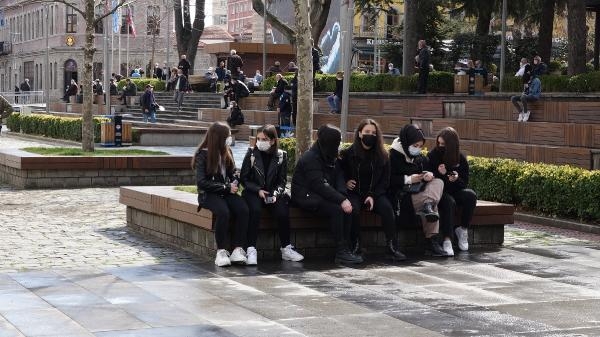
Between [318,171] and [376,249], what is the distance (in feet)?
4.22

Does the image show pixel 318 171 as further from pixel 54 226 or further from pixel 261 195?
pixel 54 226

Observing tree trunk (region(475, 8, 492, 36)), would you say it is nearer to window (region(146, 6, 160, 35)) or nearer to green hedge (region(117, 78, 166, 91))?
green hedge (region(117, 78, 166, 91))

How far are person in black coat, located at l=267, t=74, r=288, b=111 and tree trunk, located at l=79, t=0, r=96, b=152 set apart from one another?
42.0ft

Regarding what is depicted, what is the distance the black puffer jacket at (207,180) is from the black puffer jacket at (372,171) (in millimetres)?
1226

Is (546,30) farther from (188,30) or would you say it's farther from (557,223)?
(557,223)

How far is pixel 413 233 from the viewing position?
13.1m

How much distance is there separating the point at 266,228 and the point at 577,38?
22.4 metres

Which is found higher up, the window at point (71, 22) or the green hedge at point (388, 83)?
the window at point (71, 22)

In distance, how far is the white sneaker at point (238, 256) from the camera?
1169 centimetres

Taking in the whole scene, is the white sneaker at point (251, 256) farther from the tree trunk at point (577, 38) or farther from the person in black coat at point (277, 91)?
the person in black coat at point (277, 91)

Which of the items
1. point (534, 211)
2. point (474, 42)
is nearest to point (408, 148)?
point (534, 211)

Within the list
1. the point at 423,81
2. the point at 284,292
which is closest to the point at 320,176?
the point at 284,292

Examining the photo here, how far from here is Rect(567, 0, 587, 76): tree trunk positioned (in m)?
32.7

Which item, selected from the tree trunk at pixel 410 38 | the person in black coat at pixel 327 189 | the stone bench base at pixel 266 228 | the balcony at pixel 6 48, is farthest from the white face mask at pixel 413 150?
the balcony at pixel 6 48
